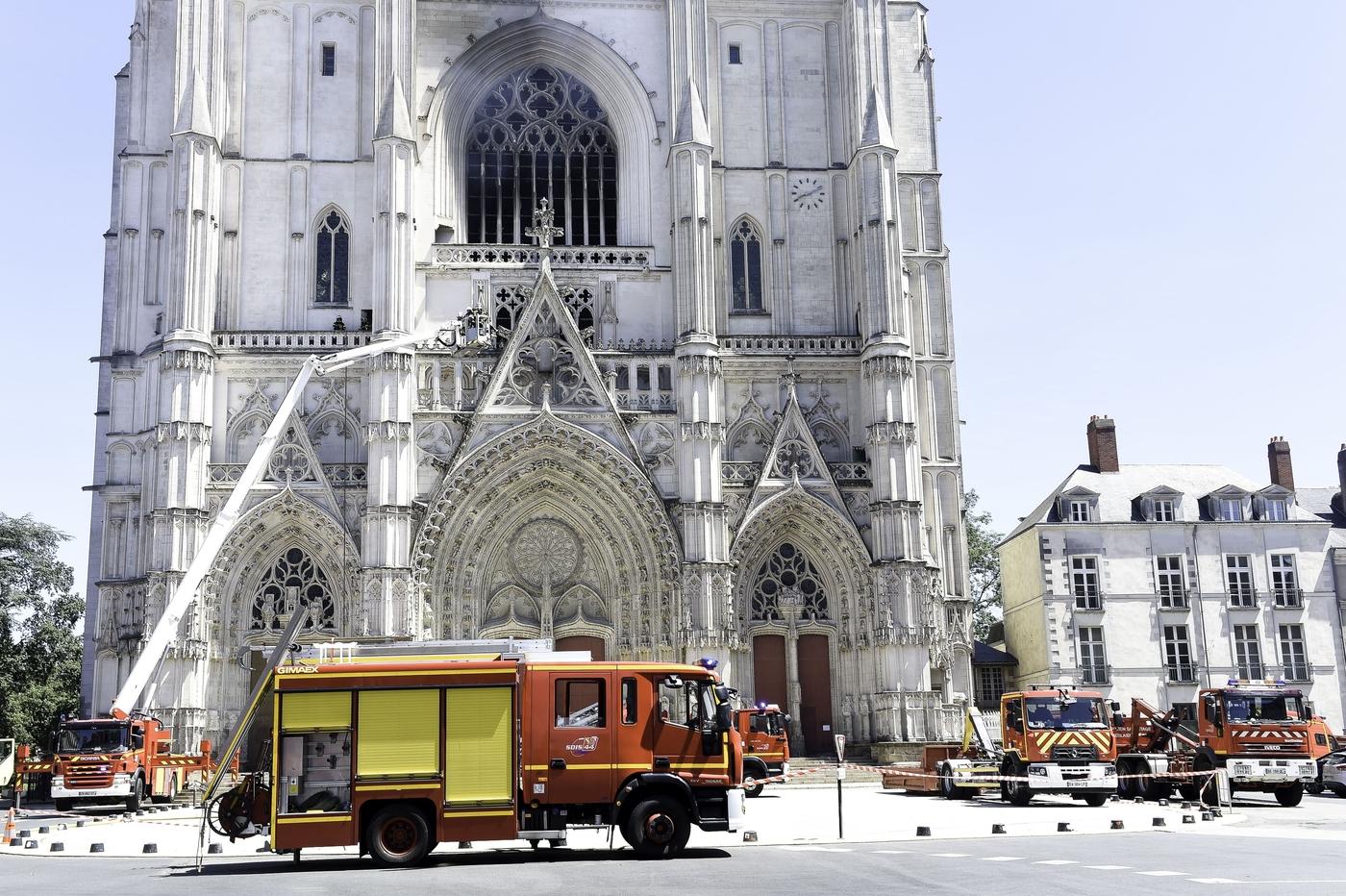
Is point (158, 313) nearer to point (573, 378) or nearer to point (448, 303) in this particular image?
point (448, 303)

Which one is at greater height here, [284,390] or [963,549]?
[284,390]

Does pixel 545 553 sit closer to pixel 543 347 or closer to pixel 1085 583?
pixel 543 347

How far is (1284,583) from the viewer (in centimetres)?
4806

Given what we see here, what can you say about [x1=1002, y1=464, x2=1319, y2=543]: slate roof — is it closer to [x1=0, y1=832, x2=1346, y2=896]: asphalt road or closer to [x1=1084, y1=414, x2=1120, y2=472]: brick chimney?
[x1=1084, y1=414, x2=1120, y2=472]: brick chimney

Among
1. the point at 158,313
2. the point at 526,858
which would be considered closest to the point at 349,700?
the point at 526,858

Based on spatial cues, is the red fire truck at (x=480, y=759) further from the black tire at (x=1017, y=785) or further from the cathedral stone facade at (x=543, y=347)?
the cathedral stone facade at (x=543, y=347)

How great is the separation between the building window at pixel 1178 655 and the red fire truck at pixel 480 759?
33.4 metres

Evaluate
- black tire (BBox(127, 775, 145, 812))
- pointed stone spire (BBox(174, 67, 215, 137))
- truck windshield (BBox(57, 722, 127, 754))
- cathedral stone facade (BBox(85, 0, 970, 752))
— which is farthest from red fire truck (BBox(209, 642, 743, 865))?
pointed stone spire (BBox(174, 67, 215, 137))

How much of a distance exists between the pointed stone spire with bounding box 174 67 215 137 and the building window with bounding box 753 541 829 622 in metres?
19.1

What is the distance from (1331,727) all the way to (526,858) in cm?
3743

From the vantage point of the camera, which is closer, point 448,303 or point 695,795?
point 695,795

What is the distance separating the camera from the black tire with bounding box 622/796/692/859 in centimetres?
1694

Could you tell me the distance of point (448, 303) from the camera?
40.6m

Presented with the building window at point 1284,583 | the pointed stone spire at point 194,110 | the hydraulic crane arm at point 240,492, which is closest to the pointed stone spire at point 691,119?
the hydraulic crane arm at point 240,492
